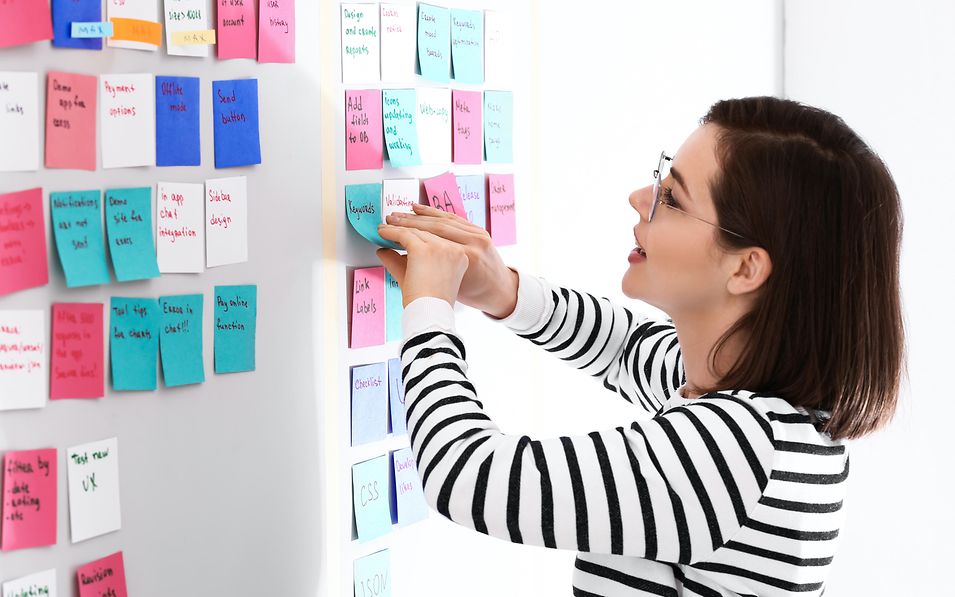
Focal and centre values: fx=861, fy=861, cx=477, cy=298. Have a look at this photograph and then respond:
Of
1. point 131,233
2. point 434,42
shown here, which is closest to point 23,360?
point 131,233

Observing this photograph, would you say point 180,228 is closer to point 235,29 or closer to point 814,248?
point 235,29

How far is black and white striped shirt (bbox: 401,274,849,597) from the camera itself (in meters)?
0.82

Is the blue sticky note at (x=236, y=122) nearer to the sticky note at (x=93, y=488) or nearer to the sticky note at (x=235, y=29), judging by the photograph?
the sticky note at (x=235, y=29)

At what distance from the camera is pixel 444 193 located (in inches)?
46.6

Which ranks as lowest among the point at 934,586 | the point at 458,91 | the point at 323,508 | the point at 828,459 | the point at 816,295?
the point at 934,586

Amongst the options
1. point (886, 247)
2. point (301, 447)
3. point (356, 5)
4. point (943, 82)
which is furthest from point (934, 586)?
point (356, 5)

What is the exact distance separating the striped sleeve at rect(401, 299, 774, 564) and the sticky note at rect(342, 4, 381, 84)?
0.44m

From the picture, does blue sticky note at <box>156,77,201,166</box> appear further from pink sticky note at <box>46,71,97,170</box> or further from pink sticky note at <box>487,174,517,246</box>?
pink sticky note at <box>487,174,517,246</box>

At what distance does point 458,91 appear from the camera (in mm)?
1195

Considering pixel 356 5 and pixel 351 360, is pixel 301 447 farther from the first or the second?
pixel 356 5

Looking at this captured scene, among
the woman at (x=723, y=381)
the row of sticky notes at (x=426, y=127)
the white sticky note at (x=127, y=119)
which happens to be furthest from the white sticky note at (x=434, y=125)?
the white sticky note at (x=127, y=119)

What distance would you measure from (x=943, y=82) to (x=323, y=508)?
141cm

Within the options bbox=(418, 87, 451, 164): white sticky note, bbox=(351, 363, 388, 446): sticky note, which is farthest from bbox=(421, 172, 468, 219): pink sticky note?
bbox=(351, 363, 388, 446): sticky note

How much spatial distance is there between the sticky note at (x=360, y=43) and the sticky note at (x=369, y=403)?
14.4 inches
